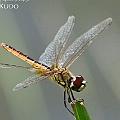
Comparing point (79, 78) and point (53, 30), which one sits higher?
point (53, 30)

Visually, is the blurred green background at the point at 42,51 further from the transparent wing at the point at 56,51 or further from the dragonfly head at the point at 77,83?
the dragonfly head at the point at 77,83

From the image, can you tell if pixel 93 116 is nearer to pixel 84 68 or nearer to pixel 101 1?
pixel 84 68

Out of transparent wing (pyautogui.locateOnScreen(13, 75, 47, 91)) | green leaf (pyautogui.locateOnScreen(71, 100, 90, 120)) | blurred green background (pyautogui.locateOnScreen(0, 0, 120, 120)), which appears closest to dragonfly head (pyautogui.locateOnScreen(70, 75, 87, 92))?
transparent wing (pyautogui.locateOnScreen(13, 75, 47, 91))

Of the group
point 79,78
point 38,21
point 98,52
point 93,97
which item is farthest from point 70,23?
point 38,21

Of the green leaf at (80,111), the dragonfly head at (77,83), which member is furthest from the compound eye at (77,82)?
the green leaf at (80,111)

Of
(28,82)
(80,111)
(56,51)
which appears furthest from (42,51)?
(80,111)

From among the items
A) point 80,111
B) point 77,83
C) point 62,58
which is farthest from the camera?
point 62,58

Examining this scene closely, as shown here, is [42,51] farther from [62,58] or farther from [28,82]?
[28,82]

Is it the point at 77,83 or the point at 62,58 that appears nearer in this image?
the point at 77,83
